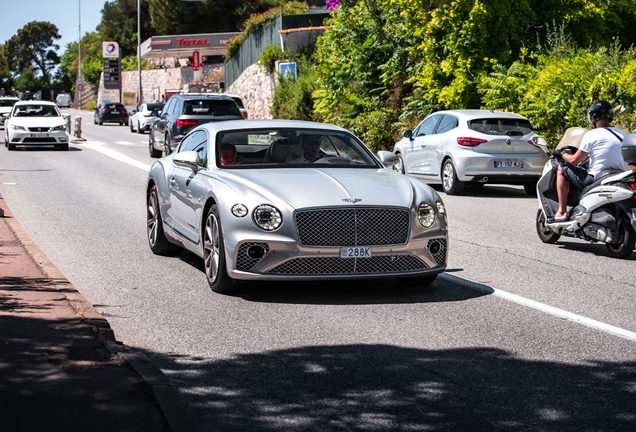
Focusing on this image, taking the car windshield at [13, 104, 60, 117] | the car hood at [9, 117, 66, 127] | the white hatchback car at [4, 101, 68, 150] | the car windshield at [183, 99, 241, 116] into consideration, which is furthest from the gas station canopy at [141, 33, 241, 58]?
the car windshield at [183, 99, 241, 116]

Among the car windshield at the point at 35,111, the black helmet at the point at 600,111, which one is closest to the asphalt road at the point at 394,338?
the black helmet at the point at 600,111

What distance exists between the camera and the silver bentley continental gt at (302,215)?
8.22 meters

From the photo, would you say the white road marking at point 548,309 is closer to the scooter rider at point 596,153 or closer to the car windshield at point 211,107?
the scooter rider at point 596,153

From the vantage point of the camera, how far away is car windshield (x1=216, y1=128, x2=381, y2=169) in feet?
31.4

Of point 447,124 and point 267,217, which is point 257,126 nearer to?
point 267,217

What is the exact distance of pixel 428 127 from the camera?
1980 cm

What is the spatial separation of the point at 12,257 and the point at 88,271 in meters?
0.79

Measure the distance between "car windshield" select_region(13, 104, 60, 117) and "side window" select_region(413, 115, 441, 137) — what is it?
1685cm

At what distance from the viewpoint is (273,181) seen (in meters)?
8.75

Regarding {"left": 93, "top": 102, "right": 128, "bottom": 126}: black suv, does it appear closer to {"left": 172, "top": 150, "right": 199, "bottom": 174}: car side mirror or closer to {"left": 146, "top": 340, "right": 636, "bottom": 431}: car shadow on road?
{"left": 172, "top": 150, "right": 199, "bottom": 174}: car side mirror

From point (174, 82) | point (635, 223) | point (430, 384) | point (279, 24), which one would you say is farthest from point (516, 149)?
point (174, 82)

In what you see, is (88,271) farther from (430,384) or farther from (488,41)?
(488,41)

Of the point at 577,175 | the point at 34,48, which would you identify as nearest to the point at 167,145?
the point at 577,175

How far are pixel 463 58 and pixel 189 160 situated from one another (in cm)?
1666
